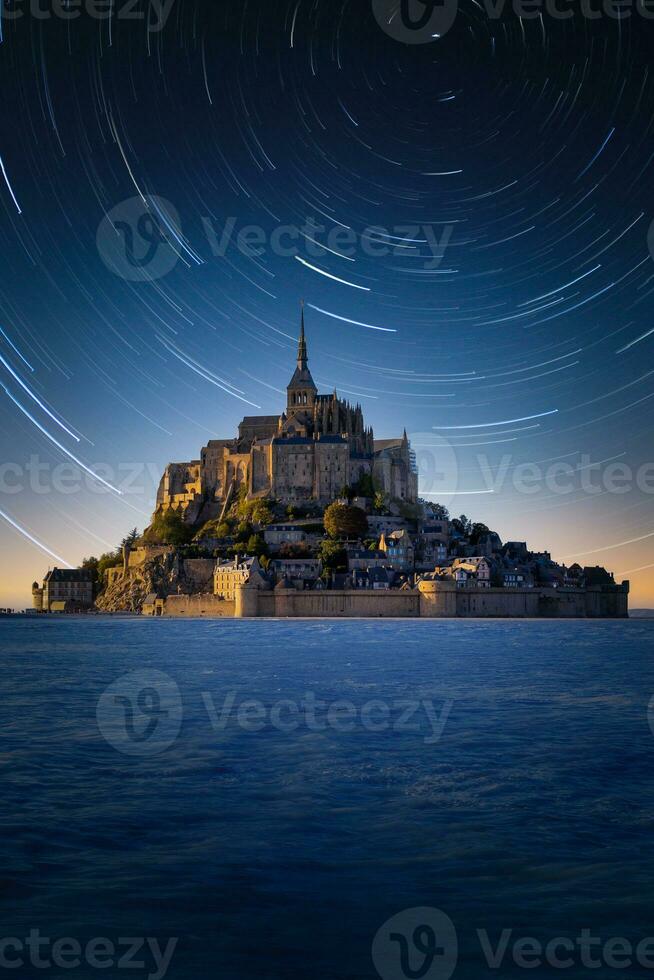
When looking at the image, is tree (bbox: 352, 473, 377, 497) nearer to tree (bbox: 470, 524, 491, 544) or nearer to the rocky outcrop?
tree (bbox: 470, 524, 491, 544)

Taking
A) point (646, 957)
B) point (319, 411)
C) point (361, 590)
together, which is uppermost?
point (319, 411)

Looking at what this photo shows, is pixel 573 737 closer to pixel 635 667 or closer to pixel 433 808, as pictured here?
pixel 433 808

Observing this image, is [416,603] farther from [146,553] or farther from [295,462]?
[146,553]

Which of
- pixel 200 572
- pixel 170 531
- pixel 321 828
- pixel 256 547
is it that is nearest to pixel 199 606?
pixel 200 572

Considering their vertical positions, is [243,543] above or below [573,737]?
above

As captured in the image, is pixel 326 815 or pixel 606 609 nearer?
pixel 326 815

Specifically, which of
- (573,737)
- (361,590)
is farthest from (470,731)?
(361,590)

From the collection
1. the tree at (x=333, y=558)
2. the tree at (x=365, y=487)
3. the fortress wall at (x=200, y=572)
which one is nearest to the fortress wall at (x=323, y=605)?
the tree at (x=333, y=558)
